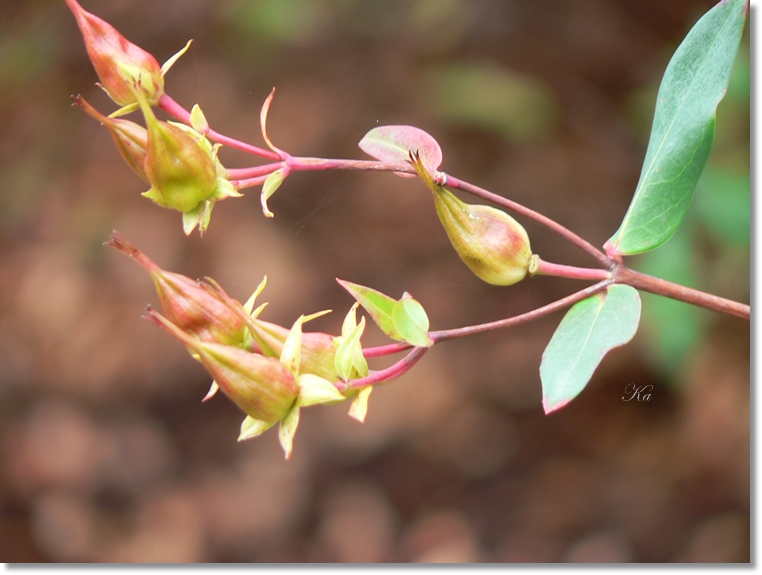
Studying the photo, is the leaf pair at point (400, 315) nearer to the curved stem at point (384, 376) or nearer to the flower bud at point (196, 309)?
the curved stem at point (384, 376)

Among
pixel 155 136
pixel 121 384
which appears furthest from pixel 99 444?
pixel 155 136

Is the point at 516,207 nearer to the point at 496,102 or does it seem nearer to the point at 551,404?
the point at 551,404

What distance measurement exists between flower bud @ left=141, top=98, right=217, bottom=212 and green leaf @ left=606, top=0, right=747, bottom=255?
0.49 m

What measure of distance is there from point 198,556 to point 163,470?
322 mm

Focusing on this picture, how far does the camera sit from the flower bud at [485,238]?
71 centimetres

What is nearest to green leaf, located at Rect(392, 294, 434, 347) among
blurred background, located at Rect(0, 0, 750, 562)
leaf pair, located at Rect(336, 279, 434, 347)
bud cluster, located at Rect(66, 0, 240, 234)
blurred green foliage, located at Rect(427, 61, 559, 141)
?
leaf pair, located at Rect(336, 279, 434, 347)

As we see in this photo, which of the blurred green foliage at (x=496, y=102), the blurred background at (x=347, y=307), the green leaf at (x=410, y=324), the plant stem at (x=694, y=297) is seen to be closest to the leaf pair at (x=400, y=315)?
the green leaf at (x=410, y=324)

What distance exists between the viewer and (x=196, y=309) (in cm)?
73

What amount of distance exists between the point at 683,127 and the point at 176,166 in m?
0.59

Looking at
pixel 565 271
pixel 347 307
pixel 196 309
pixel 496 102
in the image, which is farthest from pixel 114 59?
pixel 496 102

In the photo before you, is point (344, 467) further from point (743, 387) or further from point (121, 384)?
point (743, 387)

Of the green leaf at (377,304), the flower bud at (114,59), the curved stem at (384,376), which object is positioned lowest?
the curved stem at (384,376)

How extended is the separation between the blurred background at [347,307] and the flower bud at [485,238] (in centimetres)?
150

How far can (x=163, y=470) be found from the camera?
2.42m
